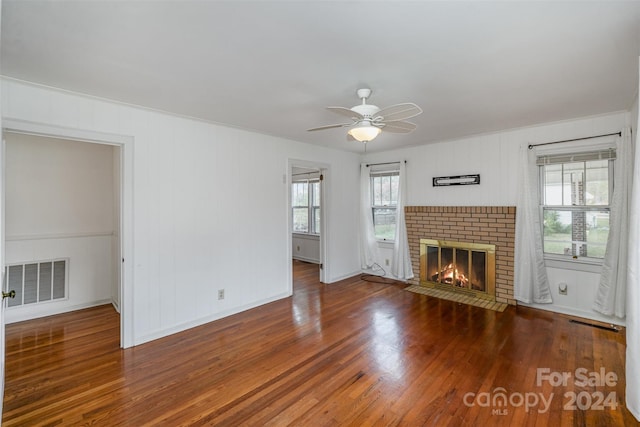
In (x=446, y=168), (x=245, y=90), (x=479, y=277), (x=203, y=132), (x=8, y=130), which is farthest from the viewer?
(x=446, y=168)

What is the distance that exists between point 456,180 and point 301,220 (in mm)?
4054

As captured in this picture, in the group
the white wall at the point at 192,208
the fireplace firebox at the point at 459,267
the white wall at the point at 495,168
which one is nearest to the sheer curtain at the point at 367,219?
the white wall at the point at 495,168

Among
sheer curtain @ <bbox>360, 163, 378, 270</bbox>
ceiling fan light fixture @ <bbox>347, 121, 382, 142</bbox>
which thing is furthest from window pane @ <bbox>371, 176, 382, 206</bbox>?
ceiling fan light fixture @ <bbox>347, 121, 382, 142</bbox>

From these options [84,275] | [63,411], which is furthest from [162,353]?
[84,275]

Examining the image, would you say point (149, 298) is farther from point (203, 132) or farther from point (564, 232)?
point (564, 232)

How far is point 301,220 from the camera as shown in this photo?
7680mm

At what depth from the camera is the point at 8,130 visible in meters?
2.44

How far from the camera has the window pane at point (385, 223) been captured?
18.5 ft

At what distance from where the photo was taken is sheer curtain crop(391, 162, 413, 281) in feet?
17.2

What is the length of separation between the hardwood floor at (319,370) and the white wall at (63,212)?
0.43m

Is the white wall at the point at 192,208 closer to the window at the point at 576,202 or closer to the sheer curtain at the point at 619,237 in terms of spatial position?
the window at the point at 576,202

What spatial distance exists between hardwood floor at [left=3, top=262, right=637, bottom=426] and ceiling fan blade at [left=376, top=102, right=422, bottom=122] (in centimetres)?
217

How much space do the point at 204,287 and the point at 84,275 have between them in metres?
1.91

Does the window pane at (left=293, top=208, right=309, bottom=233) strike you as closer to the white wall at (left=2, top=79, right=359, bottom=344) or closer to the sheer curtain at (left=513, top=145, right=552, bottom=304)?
the white wall at (left=2, top=79, right=359, bottom=344)
